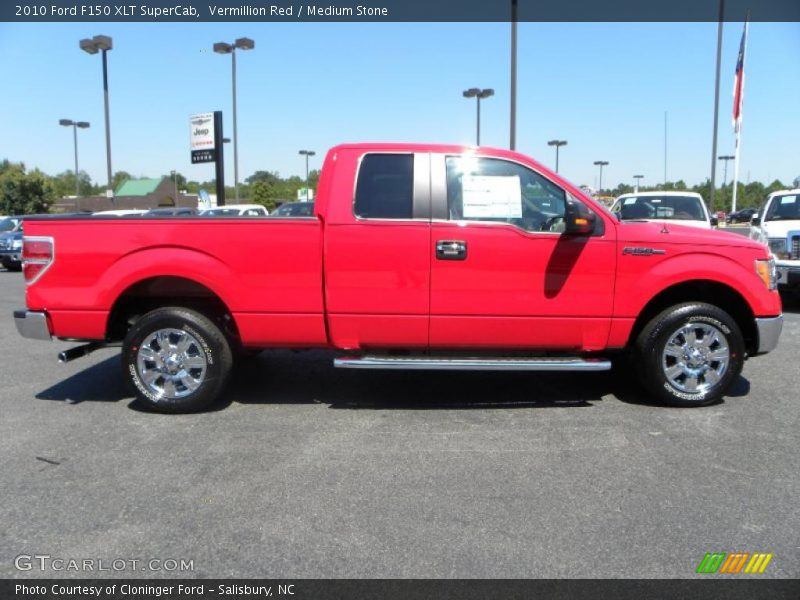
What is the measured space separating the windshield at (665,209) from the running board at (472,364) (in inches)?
289

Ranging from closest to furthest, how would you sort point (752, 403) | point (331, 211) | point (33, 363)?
point (331, 211) → point (752, 403) → point (33, 363)

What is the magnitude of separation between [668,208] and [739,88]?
45.5ft

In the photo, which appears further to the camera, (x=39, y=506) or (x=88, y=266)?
(x=88, y=266)

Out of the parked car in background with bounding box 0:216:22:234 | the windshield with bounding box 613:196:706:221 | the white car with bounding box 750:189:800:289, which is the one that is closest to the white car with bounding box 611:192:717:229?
the windshield with bounding box 613:196:706:221

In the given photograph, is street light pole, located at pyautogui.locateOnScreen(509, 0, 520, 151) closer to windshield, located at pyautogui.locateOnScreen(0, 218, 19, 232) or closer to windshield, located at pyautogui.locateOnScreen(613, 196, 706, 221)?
windshield, located at pyautogui.locateOnScreen(613, 196, 706, 221)

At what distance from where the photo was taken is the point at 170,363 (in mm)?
5117

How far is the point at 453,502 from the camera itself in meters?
3.56

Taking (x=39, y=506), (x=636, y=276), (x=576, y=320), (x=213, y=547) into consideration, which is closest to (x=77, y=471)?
(x=39, y=506)

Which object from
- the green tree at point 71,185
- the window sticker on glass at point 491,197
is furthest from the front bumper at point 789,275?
the green tree at point 71,185

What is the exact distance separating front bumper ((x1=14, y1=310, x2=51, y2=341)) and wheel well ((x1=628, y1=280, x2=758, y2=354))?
474 cm

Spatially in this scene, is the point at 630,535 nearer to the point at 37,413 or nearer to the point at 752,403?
the point at 752,403

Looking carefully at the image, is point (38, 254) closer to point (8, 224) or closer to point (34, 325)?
point (34, 325)

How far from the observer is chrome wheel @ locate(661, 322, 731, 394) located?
509 centimetres
